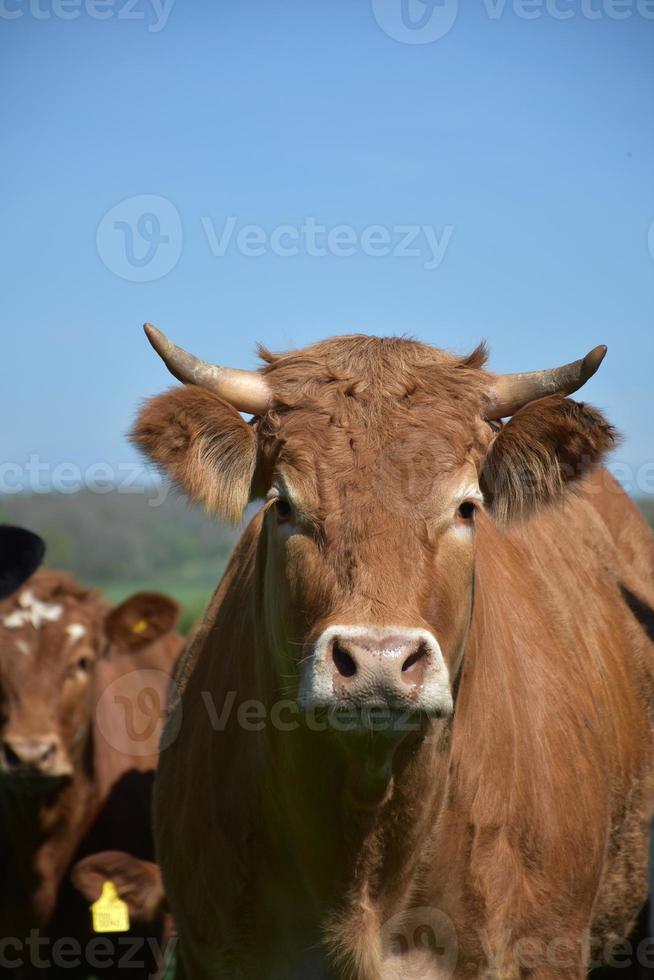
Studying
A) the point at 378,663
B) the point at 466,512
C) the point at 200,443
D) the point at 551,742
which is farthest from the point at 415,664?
the point at 551,742

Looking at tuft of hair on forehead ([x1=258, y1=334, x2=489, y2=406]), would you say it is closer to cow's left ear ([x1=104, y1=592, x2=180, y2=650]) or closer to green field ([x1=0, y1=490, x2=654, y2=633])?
cow's left ear ([x1=104, y1=592, x2=180, y2=650])

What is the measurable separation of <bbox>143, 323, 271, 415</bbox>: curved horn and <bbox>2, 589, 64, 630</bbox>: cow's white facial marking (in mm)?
3651

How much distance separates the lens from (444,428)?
3689mm

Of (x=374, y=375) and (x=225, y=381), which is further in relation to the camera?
(x=225, y=381)

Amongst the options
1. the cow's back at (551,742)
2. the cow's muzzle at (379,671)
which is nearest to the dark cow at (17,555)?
the cow's back at (551,742)

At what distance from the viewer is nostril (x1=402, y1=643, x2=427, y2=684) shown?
3.08 metres

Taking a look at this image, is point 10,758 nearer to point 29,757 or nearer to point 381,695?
point 29,757

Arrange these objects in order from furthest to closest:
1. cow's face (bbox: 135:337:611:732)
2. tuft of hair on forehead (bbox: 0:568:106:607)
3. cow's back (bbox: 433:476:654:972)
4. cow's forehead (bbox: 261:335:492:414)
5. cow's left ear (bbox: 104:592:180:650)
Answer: cow's left ear (bbox: 104:592:180:650), tuft of hair on forehead (bbox: 0:568:106:607), cow's back (bbox: 433:476:654:972), cow's forehead (bbox: 261:335:492:414), cow's face (bbox: 135:337:611:732)

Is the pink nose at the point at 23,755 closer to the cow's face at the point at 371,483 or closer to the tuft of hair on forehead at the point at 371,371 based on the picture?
the cow's face at the point at 371,483

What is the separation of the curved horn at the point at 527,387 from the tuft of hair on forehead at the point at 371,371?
0.06 meters

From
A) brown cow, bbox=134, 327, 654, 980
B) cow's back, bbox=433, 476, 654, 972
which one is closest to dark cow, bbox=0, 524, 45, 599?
brown cow, bbox=134, 327, 654, 980

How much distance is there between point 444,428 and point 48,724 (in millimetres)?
4054

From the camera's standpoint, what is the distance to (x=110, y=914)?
6.30m

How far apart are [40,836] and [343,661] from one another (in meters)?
4.67
